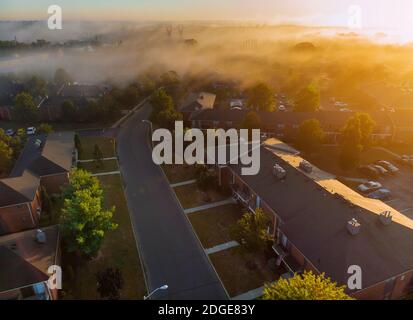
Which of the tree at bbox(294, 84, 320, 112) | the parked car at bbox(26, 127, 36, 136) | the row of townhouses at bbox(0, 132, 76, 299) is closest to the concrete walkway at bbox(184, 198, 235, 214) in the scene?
the row of townhouses at bbox(0, 132, 76, 299)

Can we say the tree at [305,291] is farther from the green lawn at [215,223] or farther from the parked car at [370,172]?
the parked car at [370,172]

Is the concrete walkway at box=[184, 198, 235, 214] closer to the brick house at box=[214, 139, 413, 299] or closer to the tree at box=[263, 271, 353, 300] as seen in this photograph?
the brick house at box=[214, 139, 413, 299]

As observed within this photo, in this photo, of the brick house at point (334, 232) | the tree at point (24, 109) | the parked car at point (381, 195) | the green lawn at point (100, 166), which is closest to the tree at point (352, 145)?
the parked car at point (381, 195)

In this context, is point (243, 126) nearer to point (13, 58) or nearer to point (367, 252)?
point (367, 252)

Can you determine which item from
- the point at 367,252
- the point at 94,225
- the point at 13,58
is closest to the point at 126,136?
the point at 94,225

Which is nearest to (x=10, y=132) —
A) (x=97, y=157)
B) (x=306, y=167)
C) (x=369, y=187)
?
(x=97, y=157)
